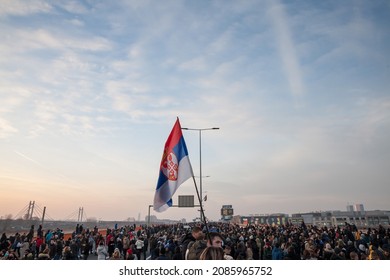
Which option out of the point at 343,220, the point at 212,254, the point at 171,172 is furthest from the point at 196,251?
the point at 343,220

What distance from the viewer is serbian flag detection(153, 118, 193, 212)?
7.27 m

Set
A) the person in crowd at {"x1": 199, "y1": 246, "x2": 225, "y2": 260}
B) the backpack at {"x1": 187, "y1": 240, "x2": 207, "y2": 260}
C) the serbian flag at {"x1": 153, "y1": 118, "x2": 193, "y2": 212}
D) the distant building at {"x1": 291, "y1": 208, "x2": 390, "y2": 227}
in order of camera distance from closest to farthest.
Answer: the person in crowd at {"x1": 199, "y1": 246, "x2": 225, "y2": 260} < the backpack at {"x1": 187, "y1": 240, "x2": 207, "y2": 260} < the serbian flag at {"x1": 153, "y1": 118, "x2": 193, "y2": 212} < the distant building at {"x1": 291, "y1": 208, "x2": 390, "y2": 227}

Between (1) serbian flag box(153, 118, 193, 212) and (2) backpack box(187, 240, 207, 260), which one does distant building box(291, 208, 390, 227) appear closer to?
(1) serbian flag box(153, 118, 193, 212)

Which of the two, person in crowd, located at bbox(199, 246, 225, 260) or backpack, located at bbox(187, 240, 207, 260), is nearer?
person in crowd, located at bbox(199, 246, 225, 260)

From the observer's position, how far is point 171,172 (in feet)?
24.4

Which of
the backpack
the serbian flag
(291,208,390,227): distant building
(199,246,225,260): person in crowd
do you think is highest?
the serbian flag

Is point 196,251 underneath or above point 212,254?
underneath

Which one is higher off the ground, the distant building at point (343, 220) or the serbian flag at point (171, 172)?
the serbian flag at point (171, 172)

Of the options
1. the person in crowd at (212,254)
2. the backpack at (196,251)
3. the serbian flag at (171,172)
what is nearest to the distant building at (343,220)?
the serbian flag at (171,172)

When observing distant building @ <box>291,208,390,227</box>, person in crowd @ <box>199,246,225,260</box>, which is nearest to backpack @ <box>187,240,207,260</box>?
person in crowd @ <box>199,246,225,260</box>

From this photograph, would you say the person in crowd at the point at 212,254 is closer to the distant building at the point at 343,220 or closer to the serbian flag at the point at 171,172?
the serbian flag at the point at 171,172

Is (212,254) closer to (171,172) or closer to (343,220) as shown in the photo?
(171,172)

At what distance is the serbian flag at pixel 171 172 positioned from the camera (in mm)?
7270

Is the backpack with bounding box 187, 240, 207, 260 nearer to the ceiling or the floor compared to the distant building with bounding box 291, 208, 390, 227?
nearer to the ceiling
